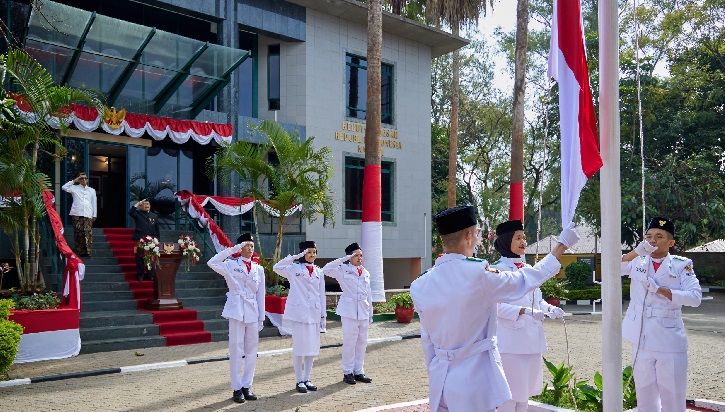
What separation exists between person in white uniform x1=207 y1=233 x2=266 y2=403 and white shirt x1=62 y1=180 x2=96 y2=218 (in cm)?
693

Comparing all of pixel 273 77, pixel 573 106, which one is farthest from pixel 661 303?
pixel 273 77

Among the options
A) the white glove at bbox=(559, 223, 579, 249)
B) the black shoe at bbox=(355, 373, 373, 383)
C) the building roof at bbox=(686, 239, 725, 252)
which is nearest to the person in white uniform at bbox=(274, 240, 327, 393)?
the black shoe at bbox=(355, 373, 373, 383)

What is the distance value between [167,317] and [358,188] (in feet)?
34.3

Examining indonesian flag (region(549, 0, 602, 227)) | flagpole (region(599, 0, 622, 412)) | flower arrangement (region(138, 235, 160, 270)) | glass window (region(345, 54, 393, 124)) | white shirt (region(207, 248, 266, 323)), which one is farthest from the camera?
glass window (region(345, 54, 393, 124))

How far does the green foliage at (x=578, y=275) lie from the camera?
28.3 m

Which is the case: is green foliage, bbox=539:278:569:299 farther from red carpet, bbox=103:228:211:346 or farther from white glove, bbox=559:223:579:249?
white glove, bbox=559:223:579:249

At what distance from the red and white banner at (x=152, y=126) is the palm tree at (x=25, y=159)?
3.23 meters

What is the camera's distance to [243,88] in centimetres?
2241

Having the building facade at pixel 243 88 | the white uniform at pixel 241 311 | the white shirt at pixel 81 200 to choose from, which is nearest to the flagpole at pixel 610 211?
the white uniform at pixel 241 311

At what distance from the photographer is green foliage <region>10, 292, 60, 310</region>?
12.1 meters

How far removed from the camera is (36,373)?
10773 millimetres

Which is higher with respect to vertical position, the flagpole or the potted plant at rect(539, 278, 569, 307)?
the flagpole

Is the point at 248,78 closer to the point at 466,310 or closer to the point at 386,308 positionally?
the point at 386,308

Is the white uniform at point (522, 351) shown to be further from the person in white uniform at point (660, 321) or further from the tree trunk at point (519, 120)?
the tree trunk at point (519, 120)
